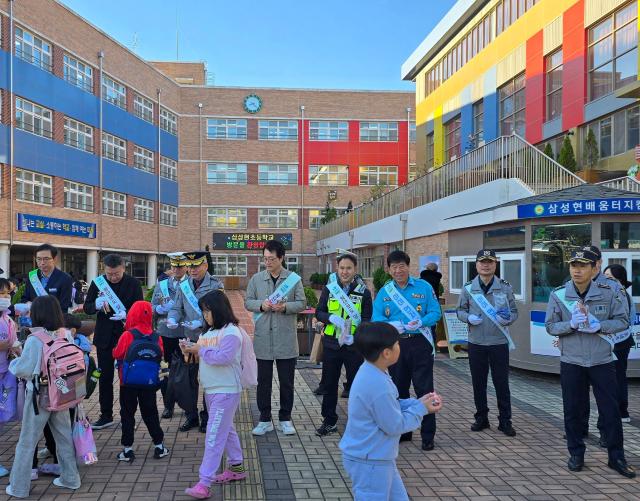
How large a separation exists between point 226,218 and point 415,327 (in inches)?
1677

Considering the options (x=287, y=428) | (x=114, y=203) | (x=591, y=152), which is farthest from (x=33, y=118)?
(x=287, y=428)

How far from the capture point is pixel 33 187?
28.4 meters

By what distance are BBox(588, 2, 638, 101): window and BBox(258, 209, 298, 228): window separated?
30.5 meters

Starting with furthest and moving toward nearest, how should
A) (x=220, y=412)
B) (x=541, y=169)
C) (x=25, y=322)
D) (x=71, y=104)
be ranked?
(x=71, y=104) < (x=541, y=169) < (x=25, y=322) < (x=220, y=412)

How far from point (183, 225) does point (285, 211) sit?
8123 mm

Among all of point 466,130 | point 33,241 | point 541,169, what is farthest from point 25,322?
point 466,130

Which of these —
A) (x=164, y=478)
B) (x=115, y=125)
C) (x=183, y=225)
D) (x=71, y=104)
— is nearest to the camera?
(x=164, y=478)

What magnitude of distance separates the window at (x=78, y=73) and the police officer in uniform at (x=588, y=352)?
30.9m

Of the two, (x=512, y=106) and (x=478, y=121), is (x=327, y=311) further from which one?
(x=478, y=121)

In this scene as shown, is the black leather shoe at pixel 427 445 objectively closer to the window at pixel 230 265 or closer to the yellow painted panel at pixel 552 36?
the yellow painted panel at pixel 552 36

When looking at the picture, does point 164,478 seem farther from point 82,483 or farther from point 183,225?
point 183,225

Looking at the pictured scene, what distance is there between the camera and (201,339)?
15.7ft

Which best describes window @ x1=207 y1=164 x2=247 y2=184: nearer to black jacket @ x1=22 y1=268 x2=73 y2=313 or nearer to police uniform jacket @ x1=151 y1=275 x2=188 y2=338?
police uniform jacket @ x1=151 y1=275 x2=188 y2=338

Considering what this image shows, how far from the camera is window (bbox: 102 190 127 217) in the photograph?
3459 centimetres
